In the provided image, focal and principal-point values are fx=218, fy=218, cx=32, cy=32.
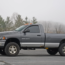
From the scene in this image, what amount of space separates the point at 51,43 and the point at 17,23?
6510cm

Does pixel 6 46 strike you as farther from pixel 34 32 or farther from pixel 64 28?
pixel 64 28

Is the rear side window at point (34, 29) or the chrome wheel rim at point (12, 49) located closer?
the chrome wheel rim at point (12, 49)

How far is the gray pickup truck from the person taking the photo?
1227 centimetres

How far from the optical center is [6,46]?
12250 millimetres

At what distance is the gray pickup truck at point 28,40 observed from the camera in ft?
40.3

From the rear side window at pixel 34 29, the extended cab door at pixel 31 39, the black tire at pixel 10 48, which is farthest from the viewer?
the rear side window at pixel 34 29
